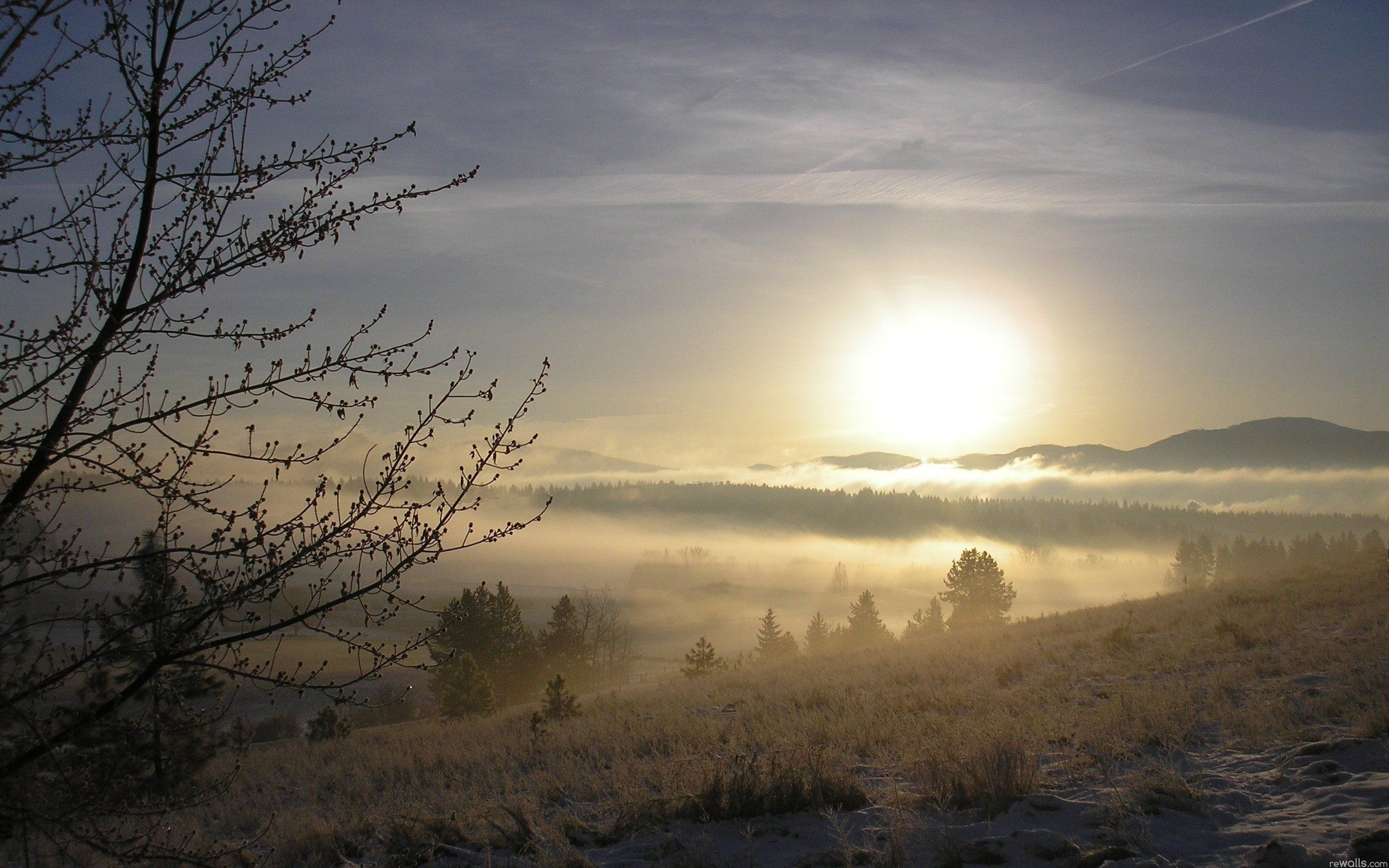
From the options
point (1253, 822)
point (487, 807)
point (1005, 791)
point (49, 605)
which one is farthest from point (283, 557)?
point (1253, 822)

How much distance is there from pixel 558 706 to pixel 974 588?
4472 cm

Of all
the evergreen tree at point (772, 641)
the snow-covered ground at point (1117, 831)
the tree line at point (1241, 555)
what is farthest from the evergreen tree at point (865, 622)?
the snow-covered ground at point (1117, 831)

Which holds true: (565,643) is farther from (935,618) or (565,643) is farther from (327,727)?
(935,618)

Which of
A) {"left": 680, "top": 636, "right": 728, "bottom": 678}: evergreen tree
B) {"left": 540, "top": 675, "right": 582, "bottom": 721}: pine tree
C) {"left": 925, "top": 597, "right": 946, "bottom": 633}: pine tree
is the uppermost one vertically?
{"left": 540, "top": 675, "right": 582, "bottom": 721}: pine tree

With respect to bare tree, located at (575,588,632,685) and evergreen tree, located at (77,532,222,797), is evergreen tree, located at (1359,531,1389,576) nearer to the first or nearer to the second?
evergreen tree, located at (77,532,222,797)

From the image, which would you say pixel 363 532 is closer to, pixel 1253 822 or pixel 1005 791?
pixel 1005 791

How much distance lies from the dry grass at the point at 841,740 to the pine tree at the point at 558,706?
2.71 feet

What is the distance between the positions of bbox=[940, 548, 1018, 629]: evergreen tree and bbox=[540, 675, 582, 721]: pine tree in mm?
40453

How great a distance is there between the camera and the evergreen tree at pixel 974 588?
5450 cm

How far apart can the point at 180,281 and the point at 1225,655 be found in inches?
646

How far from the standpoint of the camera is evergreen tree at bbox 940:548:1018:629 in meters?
54.5

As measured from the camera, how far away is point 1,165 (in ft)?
10.8

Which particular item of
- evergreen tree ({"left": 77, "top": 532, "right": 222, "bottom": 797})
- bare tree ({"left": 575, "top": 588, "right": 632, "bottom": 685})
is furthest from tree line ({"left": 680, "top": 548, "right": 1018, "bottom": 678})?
evergreen tree ({"left": 77, "top": 532, "right": 222, "bottom": 797})

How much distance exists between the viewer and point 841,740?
9.42m
